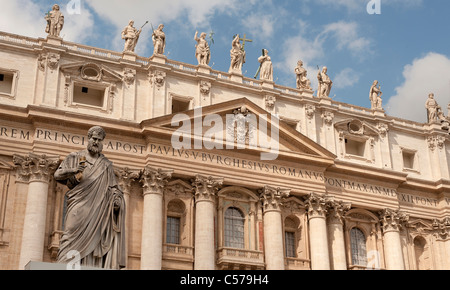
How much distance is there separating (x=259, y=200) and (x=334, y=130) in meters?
7.02

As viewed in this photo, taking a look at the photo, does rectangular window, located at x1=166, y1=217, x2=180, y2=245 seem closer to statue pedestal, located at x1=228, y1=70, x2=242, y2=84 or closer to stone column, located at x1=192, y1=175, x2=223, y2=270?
stone column, located at x1=192, y1=175, x2=223, y2=270

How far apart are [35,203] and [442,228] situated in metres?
23.2

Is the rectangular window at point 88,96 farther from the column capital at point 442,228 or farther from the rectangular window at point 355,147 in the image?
the column capital at point 442,228

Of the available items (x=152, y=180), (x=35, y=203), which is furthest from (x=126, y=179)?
(x=35, y=203)

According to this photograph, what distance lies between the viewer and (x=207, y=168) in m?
33.5

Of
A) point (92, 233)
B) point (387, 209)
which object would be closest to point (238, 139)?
point (387, 209)

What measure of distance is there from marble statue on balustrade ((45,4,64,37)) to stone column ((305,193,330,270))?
15134mm

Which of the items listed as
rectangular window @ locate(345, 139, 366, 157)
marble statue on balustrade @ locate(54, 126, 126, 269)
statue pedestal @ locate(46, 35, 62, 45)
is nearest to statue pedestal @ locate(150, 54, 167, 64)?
statue pedestal @ locate(46, 35, 62, 45)

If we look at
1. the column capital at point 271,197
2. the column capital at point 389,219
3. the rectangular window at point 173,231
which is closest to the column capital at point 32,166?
the rectangular window at point 173,231

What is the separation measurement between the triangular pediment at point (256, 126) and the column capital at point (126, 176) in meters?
3.38

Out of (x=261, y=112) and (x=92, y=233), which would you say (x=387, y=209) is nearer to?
(x=261, y=112)

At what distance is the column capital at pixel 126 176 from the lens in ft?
104

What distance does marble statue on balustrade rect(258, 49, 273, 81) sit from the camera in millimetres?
37781

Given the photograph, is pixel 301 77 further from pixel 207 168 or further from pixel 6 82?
pixel 6 82
